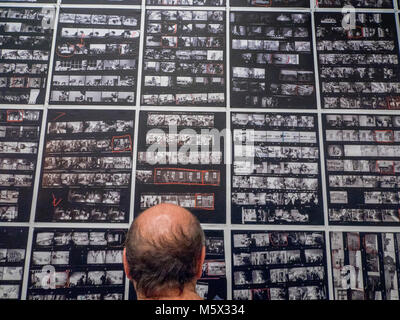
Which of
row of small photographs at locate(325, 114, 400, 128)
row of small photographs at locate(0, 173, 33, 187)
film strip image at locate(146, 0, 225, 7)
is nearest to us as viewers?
row of small photographs at locate(0, 173, 33, 187)

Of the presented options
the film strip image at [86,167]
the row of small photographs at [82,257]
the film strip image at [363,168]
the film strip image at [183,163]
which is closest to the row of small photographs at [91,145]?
the film strip image at [86,167]

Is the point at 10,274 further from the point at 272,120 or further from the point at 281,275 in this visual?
the point at 272,120

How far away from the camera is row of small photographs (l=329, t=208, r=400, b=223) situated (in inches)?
73.9

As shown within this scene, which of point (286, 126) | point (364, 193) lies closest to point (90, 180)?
point (286, 126)

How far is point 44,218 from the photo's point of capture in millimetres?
1835

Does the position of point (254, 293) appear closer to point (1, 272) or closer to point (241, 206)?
point (241, 206)

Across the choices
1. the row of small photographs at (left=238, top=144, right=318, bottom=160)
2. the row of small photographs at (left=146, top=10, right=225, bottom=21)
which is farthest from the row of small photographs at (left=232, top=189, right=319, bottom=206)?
the row of small photographs at (left=146, top=10, right=225, bottom=21)

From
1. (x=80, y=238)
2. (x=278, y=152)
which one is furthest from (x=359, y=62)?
(x=80, y=238)

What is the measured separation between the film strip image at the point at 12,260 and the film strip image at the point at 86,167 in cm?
17

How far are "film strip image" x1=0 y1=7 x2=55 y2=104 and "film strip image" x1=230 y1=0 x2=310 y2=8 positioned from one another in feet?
4.45

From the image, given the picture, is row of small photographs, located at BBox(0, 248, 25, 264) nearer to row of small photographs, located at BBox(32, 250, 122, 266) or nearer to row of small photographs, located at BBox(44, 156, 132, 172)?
row of small photographs, located at BBox(32, 250, 122, 266)

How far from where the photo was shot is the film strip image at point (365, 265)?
1.81 meters

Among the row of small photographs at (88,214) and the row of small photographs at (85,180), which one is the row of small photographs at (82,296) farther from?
the row of small photographs at (85,180)
